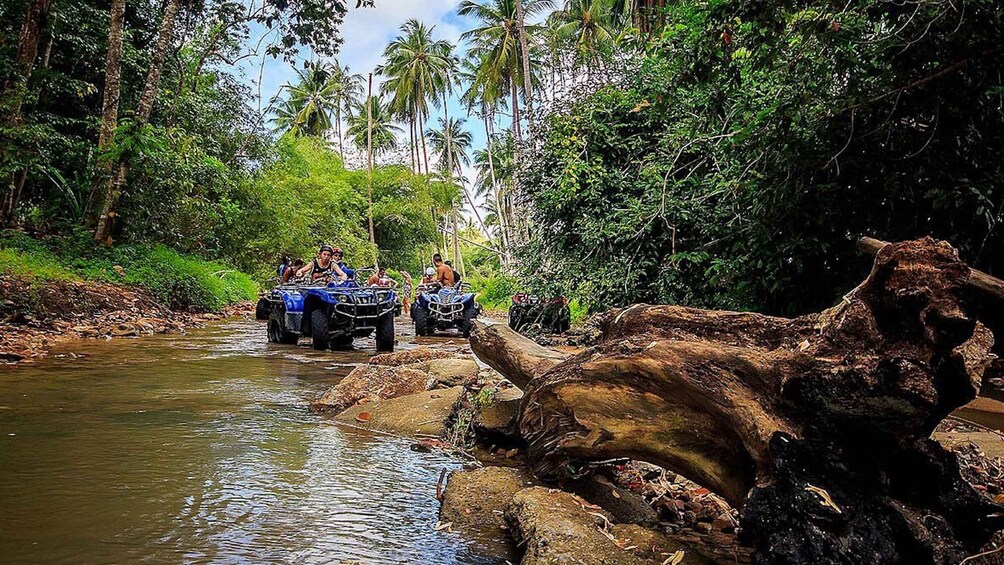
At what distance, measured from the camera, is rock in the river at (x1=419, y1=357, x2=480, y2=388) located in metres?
6.69

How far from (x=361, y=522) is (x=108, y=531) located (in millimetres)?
1092

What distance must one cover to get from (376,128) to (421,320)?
1457 inches

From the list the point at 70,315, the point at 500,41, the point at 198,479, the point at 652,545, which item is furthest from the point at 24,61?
the point at 500,41

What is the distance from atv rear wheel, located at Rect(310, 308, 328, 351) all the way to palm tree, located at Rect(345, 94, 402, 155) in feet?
124

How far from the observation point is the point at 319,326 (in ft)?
37.6

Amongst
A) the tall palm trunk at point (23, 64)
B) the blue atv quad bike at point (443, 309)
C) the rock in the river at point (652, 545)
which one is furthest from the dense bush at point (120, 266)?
the rock in the river at point (652, 545)

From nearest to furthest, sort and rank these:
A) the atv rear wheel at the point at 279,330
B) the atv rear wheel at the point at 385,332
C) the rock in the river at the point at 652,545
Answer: the rock in the river at the point at 652,545
the atv rear wheel at the point at 385,332
the atv rear wheel at the point at 279,330

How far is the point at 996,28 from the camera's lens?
5.40 m

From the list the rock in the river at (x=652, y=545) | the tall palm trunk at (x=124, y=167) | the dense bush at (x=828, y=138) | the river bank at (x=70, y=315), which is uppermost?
the tall palm trunk at (x=124, y=167)

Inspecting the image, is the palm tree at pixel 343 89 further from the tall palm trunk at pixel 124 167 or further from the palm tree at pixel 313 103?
the tall palm trunk at pixel 124 167

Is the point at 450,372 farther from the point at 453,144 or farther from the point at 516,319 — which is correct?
the point at 453,144

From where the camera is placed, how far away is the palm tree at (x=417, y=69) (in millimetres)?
41469

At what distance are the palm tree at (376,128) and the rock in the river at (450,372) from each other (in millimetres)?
42155

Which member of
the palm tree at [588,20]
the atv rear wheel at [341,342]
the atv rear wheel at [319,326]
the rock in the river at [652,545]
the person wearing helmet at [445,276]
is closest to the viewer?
the rock in the river at [652,545]
